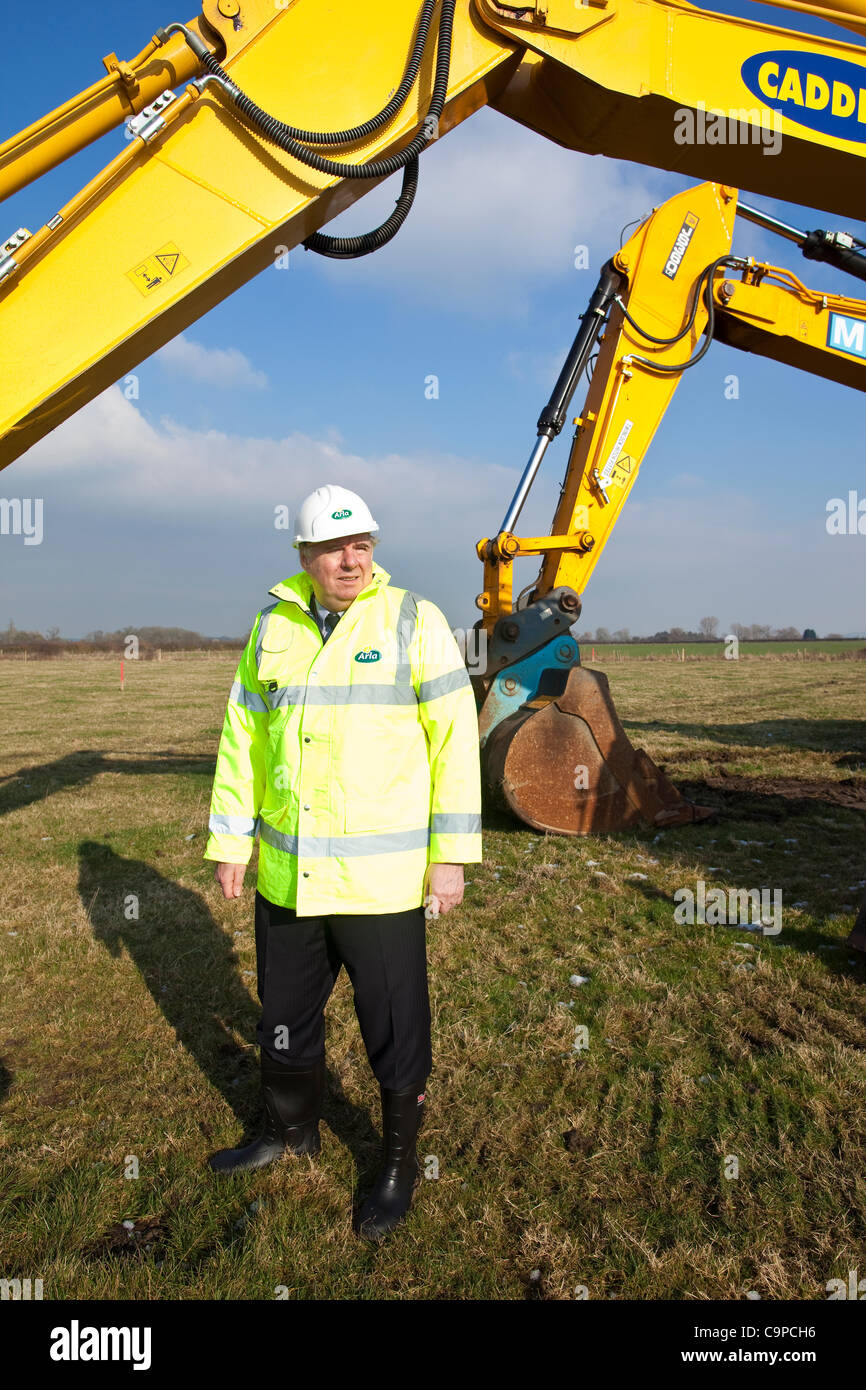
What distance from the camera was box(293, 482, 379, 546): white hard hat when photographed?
271 cm

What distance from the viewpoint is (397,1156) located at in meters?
2.78

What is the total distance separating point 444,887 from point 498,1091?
1256mm

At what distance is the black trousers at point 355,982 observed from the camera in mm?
2729

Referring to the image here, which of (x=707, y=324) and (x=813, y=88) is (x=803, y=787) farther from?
(x=813, y=88)

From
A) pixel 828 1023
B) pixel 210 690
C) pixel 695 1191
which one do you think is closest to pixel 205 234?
pixel 695 1191

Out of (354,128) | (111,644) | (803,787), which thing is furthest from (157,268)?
(111,644)

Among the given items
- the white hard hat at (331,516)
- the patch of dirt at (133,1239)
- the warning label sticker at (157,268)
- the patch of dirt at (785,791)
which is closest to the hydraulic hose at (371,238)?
the warning label sticker at (157,268)

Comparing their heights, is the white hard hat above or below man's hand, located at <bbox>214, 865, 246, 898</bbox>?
above

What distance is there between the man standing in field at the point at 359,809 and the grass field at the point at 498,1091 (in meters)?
0.29

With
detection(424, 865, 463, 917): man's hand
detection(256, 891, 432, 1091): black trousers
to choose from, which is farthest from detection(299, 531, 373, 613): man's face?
detection(256, 891, 432, 1091): black trousers

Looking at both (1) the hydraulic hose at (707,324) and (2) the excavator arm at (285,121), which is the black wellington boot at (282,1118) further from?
(1) the hydraulic hose at (707,324)

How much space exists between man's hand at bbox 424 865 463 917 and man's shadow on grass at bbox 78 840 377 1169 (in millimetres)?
1124

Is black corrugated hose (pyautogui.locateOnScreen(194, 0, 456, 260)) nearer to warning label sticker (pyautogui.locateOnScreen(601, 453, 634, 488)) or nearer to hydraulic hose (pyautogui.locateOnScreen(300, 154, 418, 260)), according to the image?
hydraulic hose (pyautogui.locateOnScreen(300, 154, 418, 260))
